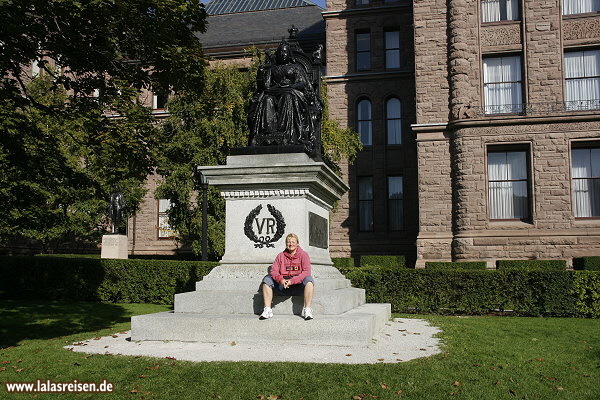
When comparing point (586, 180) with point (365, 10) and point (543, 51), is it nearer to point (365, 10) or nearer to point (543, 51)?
point (543, 51)

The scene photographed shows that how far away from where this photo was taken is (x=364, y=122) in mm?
33156

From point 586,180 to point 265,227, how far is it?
2058 cm

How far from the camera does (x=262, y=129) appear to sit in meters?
10.2

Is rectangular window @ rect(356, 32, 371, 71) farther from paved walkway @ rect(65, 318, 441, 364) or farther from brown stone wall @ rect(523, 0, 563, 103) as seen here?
paved walkway @ rect(65, 318, 441, 364)

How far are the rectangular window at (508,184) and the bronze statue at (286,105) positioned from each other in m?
17.0

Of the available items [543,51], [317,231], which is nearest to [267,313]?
[317,231]

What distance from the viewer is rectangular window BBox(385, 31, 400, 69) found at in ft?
109

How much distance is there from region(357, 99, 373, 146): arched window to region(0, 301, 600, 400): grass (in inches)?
948

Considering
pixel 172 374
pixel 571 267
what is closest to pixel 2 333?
pixel 172 374

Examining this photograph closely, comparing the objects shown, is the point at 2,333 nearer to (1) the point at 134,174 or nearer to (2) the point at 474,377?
(1) the point at 134,174

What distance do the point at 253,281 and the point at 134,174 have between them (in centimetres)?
547

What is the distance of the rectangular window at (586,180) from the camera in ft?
82.4

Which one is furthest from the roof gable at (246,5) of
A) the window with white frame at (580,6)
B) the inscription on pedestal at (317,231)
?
the inscription on pedestal at (317,231)

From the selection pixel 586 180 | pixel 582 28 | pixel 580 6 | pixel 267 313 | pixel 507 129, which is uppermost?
pixel 580 6
